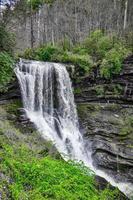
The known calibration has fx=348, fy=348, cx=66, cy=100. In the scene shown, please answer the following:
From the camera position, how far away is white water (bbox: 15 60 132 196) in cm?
1769

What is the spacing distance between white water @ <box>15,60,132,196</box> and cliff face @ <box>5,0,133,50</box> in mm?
14273

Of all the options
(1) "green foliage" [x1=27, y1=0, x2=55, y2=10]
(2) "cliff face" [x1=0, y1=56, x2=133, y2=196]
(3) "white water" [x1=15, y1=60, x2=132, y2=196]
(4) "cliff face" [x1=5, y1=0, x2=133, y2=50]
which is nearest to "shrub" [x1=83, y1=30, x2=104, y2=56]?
(4) "cliff face" [x1=5, y1=0, x2=133, y2=50]

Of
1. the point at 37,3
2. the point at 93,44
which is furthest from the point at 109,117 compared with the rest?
the point at 37,3

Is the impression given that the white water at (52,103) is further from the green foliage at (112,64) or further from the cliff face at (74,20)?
the cliff face at (74,20)

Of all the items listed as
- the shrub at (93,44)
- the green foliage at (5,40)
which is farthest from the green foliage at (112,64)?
the green foliage at (5,40)

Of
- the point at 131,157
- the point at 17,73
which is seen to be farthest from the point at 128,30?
the point at 131,157

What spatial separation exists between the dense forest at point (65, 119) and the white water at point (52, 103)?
0.19 ft

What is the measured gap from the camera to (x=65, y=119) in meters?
A: 19.6

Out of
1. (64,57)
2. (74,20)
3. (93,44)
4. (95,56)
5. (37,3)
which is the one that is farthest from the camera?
(37,3)

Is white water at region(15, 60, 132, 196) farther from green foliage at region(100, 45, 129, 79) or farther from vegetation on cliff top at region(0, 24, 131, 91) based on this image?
green foliage at region(100, 45, 129, 79)

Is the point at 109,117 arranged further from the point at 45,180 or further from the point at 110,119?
the point at 45,180

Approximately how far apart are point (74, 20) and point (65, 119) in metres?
19.4

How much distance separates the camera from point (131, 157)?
54.5 feet

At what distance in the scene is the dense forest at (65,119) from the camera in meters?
9.09
